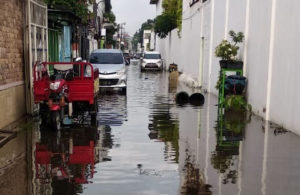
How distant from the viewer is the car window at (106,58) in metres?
21.4

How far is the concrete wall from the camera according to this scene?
11195 mm

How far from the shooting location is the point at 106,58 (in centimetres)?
2164

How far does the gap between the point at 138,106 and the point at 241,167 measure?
8.50 meters

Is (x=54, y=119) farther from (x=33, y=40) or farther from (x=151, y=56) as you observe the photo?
(x=151, y=56)

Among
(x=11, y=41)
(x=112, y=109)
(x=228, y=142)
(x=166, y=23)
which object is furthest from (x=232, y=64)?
(x=166, y=23)

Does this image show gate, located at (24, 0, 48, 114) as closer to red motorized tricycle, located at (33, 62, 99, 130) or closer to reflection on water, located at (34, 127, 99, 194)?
red motorized tricycle, located at (33, 62, 99, 130)

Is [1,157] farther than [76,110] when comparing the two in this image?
No

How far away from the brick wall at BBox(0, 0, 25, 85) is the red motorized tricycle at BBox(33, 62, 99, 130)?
0.64 metres

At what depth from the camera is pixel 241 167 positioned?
7.74 m

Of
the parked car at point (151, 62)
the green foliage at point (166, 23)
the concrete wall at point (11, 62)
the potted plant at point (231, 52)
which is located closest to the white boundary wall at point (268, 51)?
the potted plant at point (231, 52)

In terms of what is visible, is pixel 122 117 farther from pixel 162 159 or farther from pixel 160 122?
pixel 162 159

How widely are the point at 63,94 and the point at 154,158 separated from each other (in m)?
3.65

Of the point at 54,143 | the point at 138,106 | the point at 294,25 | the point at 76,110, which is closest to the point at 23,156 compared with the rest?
the point at 54,143

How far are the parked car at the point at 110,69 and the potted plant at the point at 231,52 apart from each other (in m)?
5.78
